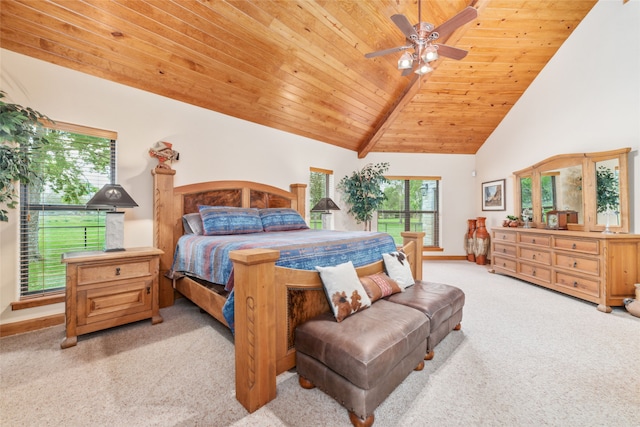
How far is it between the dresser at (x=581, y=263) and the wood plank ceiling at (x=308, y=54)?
262cm

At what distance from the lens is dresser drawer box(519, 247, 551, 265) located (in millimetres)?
3697

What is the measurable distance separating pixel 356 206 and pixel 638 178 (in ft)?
12.7

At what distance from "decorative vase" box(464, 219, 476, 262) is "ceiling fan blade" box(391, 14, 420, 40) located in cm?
450

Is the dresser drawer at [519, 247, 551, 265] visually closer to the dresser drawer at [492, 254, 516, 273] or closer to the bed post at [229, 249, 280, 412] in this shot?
the dresser drawer at [492, 254, 516, 273]

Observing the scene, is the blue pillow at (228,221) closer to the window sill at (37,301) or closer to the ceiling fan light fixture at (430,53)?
the window sill at (37,301)

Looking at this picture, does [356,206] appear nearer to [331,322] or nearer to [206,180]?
[206,180]

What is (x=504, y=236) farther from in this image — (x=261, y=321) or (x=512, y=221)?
(x=261, y=321)

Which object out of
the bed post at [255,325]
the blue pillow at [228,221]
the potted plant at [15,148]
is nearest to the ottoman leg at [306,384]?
the bed post at [255,325]

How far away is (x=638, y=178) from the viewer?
10.5ft

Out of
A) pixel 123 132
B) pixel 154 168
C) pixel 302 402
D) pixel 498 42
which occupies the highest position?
pixel 498 42

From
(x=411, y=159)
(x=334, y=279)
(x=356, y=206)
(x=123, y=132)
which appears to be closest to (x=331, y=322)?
(x=334, y=279)

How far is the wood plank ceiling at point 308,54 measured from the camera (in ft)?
7.92

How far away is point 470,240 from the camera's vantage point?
18.9 feet

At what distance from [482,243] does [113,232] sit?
6130mm
